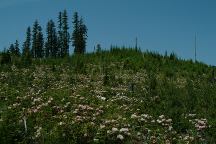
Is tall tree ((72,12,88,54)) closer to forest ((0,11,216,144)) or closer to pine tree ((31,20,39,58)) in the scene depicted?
pine tree ((31,20,39,58))

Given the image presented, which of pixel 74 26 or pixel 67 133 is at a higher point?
pixel 74 26

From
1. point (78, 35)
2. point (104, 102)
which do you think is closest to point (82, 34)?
point (78, 35)

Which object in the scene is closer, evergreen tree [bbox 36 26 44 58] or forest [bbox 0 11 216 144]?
forest [bbox 0 11 216 144]

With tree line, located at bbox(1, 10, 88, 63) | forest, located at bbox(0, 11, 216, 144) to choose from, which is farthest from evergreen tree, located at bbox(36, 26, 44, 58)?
forest, located at bbox(0, 11, 216, 144)

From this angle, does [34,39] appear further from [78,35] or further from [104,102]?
[104,102]

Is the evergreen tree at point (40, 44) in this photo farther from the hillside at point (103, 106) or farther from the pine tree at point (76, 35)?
the hillside at point (103, 106)

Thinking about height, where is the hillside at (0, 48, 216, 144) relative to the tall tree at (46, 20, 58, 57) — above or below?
below

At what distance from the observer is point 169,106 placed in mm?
20125

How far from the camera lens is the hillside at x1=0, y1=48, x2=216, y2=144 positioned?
53.4ft

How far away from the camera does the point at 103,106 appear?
64.4ft

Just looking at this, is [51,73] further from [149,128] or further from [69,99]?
[149,128]

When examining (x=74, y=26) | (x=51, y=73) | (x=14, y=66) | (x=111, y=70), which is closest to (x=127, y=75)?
(x=111, y=70)

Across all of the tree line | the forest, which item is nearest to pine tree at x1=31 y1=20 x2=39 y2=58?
the tree line

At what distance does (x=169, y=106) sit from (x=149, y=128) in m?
3.26
